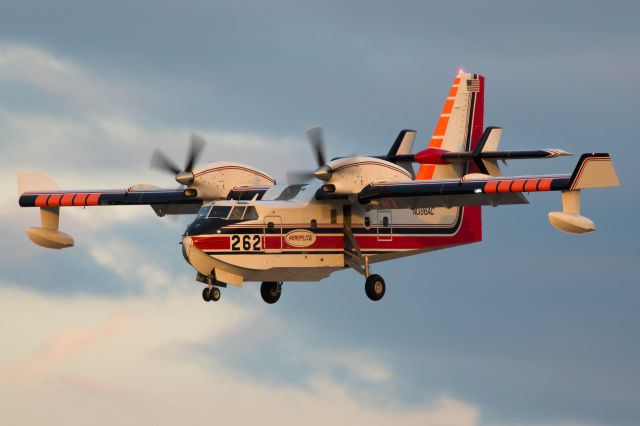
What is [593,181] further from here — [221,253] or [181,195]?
[181,195]

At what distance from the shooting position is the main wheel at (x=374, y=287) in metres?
45.1

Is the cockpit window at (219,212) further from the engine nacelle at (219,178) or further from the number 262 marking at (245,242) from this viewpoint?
the engine nacelle at (219,178)

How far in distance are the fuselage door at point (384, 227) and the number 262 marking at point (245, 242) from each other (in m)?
4.11

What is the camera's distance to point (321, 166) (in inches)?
1752

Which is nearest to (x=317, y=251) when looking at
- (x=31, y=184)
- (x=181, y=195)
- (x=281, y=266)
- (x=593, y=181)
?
(x=281, y=266)

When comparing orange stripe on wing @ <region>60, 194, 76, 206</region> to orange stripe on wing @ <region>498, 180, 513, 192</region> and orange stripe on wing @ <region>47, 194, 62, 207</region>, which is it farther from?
orange stripe on wing @ <region>498, 180, 513, 192</region>

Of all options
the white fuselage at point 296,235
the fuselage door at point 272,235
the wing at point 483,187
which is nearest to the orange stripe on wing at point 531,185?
the wing at point 483,187

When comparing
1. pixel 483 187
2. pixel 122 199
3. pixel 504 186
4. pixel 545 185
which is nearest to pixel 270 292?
pixel 122 199

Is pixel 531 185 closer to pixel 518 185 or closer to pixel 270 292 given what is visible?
pixel 518 185

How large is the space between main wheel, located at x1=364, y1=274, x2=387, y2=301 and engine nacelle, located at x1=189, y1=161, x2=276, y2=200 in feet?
15.9

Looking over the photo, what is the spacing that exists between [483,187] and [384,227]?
4.07 m

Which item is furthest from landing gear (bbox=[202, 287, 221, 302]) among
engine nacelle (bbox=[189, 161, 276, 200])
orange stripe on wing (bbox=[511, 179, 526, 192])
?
orange stripe on wing (bbox=[511, 179, 526, 192])

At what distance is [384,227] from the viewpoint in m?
45.6

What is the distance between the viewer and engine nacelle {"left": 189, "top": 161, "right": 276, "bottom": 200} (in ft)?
153
